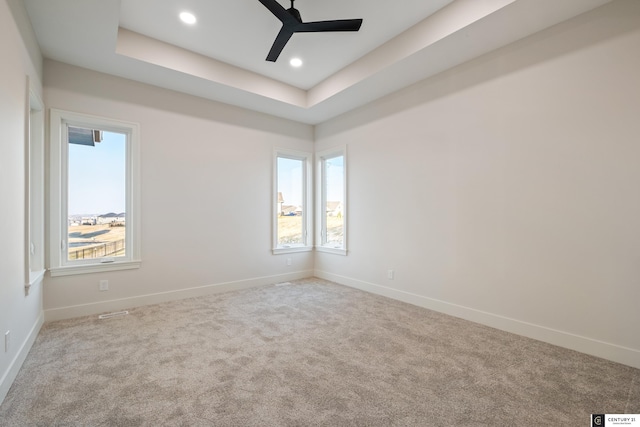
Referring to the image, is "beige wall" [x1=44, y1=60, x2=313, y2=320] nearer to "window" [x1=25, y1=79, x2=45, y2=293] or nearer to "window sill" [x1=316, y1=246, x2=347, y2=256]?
"window" [x1=25, y1=79, x2=45, y2=293]

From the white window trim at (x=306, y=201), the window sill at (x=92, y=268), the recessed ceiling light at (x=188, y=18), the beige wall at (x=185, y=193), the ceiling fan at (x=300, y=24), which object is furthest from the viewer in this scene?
the white window trim at (x=306, y=201)

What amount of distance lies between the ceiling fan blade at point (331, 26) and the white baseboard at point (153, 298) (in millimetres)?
3473

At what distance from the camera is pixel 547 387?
6.56ft

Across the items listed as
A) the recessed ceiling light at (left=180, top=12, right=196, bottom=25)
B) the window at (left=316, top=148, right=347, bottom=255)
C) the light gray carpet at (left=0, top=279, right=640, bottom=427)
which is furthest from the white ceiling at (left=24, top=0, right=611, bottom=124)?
the light gray carpet at (left=0, top=279, right=640, bottom=427)

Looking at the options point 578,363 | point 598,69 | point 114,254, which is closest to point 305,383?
point 578,363

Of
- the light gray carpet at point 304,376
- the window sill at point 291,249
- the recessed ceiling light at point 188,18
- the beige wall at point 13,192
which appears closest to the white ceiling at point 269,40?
the recessed ceiling light at point 188,18

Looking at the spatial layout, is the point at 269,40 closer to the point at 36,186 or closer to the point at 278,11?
the point at 278,11

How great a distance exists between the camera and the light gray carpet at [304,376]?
5.67ft

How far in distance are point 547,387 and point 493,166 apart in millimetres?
2021

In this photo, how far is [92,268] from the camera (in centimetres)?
345

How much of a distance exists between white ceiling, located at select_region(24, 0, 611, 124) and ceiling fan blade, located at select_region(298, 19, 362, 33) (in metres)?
0.36

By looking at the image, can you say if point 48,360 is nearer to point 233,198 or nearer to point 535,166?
point 233,198

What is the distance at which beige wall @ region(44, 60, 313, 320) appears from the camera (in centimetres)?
341

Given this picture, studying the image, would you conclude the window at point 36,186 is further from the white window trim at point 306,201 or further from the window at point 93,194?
the white window trim at point 306,201
